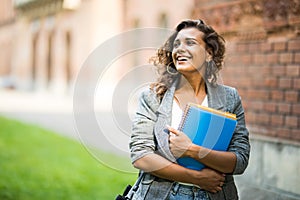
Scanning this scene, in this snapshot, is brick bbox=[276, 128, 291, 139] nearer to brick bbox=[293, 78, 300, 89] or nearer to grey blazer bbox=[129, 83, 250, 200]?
brick bbox=[293, 78, 300, 89]

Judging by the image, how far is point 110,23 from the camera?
22.6 m

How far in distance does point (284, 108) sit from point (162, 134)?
2318mm

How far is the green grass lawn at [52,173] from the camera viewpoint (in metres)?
5.49

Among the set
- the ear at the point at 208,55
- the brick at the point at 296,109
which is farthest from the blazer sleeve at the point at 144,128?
the brick at the point at 296,109

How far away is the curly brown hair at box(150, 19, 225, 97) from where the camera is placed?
7.94ft

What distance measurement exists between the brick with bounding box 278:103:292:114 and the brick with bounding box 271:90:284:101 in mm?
60

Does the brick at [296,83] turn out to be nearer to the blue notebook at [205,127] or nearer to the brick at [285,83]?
the brick at [285,83]

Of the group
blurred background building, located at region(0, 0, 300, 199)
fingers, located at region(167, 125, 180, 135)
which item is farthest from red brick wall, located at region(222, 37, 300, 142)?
fingers, located at region(167, 125, 180, 135)

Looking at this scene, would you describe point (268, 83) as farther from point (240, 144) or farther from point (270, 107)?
point (240, 144)

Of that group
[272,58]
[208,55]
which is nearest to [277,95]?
[272,58]

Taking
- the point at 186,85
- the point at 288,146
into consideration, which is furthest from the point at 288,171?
the point at 186,85

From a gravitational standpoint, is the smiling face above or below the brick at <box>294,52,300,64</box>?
above

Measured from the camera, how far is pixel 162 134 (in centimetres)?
229

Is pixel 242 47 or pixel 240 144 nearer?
pixel 240 144
